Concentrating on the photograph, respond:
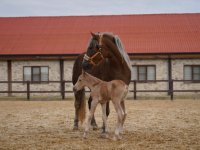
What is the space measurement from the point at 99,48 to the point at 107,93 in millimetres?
1049

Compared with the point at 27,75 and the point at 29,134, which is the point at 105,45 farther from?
the point at 27,75

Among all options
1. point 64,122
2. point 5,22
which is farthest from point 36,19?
point 64,122

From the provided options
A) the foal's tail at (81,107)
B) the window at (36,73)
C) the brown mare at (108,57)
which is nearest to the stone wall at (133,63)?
the window at (36,73)

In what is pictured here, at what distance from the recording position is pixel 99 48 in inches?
370

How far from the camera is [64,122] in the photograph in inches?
513

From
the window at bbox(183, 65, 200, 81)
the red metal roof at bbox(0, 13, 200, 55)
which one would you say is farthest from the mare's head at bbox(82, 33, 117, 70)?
the window at bbox(183, 65, 200, 81)

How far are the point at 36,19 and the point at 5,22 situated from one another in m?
2.59

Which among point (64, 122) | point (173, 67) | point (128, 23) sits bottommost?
point (64, 122)

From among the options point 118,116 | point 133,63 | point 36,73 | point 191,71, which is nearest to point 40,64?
point 36,73

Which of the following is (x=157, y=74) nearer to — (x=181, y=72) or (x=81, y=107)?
(x=181, y=72)

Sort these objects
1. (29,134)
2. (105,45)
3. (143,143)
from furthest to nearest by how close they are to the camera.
→ (29,134) → (105,45) → (143,143)

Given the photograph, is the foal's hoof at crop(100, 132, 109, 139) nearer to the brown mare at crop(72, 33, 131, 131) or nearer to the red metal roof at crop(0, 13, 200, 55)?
the brown mare at crop(72, 33, 131, 131)

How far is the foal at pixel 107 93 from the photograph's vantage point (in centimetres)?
935

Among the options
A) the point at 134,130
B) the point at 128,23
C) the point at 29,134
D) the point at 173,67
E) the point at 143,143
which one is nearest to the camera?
the point at 143,143
